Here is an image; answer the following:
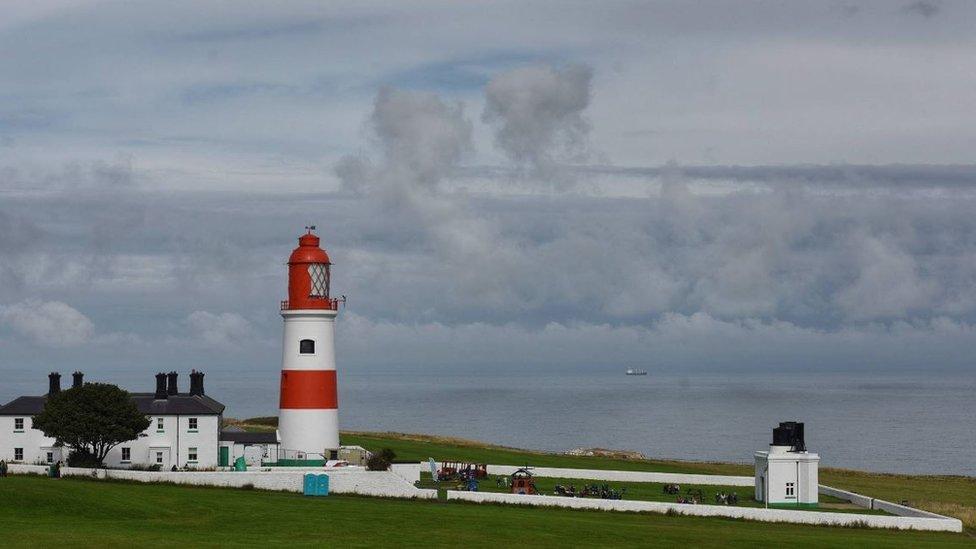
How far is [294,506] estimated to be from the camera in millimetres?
48750

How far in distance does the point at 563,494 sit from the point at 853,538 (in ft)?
46.8

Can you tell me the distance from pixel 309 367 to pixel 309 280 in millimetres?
4322

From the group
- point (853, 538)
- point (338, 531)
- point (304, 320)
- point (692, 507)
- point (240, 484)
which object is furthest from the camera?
point (304, 320)

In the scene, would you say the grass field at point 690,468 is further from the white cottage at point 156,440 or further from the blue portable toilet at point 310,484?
the blue portable toilet at point 310,484

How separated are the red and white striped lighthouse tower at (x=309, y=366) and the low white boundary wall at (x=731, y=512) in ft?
33.8

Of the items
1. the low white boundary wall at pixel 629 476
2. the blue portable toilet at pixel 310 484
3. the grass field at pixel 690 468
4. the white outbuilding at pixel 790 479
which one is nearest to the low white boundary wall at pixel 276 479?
the blue portable toilet at pixel 310 484

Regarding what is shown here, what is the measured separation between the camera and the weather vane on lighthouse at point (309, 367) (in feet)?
204

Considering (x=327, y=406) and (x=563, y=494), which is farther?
(x=327, y=406)

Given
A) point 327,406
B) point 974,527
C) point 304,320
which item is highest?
point 304,320

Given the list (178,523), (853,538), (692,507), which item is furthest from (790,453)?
(178,523)

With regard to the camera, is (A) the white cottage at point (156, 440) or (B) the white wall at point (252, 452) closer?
(B) the white wall at point (252, 452)

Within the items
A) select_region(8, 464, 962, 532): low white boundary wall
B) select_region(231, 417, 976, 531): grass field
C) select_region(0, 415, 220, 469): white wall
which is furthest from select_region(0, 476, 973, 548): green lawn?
select_region(231, 417, 976, 531): grass field

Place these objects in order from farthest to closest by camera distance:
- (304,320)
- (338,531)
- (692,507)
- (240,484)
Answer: (304,320) → (240,484) → (692,507) → (338,531)

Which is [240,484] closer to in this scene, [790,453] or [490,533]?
[490,533]
